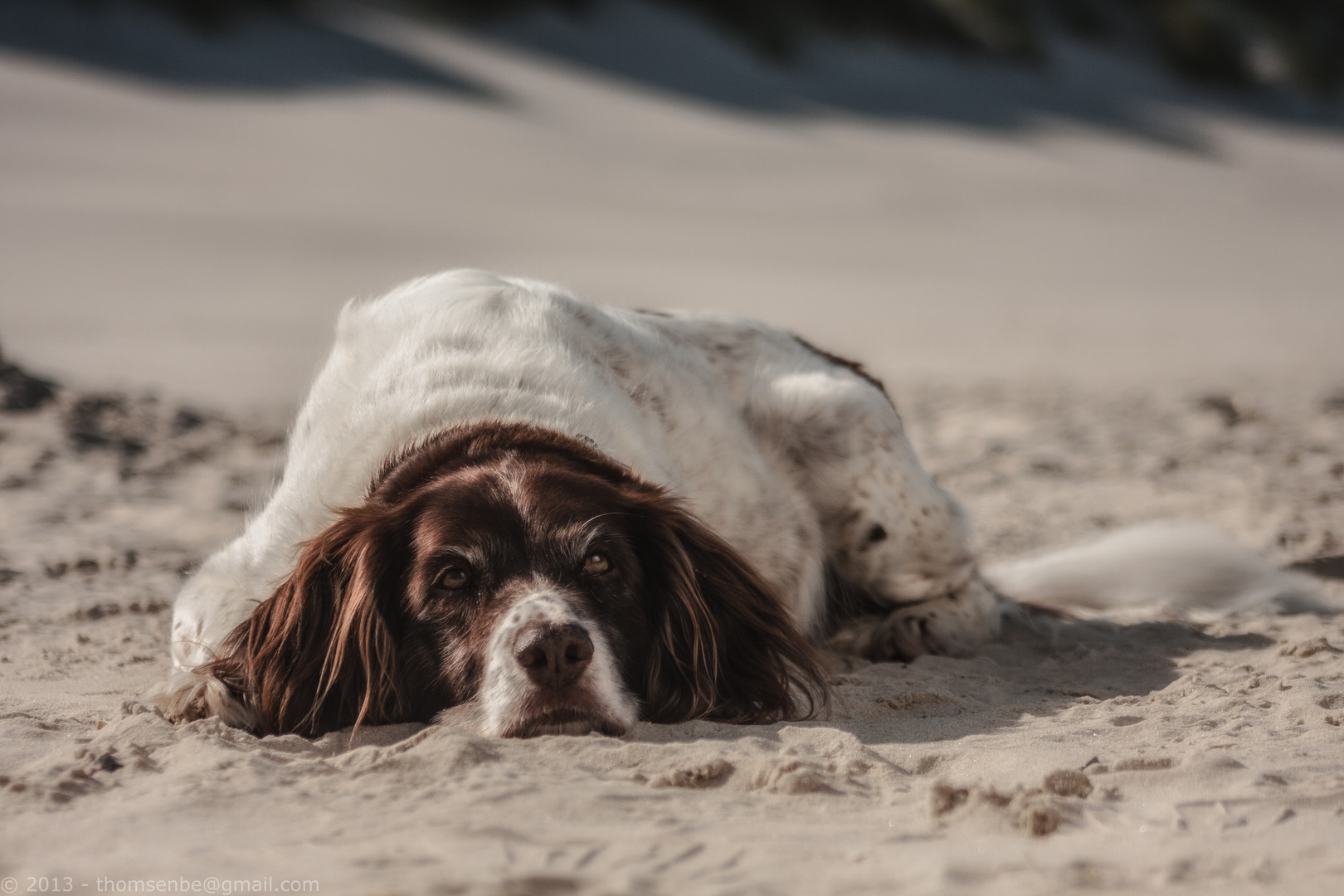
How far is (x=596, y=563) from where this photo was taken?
269 centimetres

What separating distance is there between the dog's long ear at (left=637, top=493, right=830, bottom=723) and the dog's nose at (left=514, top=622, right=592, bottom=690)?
381 mm

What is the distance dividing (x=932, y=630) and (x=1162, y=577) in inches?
37.3

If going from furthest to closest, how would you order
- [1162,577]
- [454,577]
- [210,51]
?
[210,51]
[1162,577]
[454,577]

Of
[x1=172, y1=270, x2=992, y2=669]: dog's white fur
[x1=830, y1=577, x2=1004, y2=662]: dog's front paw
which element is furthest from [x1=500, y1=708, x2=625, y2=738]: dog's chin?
[x1=830, y1=577, x2=1004, y2=662]: dog's front paw

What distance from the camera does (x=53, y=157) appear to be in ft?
63.5

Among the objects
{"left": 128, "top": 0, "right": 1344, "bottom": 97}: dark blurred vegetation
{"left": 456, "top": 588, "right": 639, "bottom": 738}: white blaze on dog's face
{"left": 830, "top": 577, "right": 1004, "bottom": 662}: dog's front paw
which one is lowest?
{"left": 830, "top": 577, "right": 1004, "bottom": 662}: dog's front paw

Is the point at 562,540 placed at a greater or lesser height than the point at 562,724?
greater

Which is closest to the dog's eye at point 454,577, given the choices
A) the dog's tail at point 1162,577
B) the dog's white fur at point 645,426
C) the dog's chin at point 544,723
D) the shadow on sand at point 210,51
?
the dog's chin at point 544,723

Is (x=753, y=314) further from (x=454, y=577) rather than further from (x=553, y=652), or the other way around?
(x=553, y=652)

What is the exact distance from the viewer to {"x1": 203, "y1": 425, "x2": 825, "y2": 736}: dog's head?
250cm

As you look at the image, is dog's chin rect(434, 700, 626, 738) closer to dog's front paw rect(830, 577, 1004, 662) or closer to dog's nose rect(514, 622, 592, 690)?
dog's nose rect(514, 622, 592, 690)

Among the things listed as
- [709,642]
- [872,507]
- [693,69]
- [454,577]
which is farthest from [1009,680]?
[693,69]

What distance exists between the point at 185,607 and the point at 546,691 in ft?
3.83

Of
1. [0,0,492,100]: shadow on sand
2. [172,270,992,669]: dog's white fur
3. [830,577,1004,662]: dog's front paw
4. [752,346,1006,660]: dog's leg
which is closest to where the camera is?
[172,270,992,669]: dog's white fur
